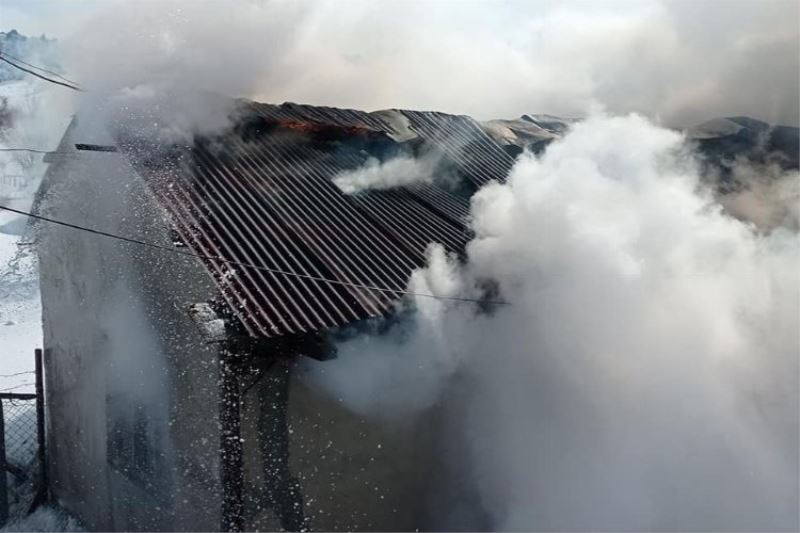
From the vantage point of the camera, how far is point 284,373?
4996 mm

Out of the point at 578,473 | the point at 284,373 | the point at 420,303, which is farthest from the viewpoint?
the point at 578,473

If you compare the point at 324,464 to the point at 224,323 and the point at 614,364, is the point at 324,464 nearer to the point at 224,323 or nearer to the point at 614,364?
the point at 224,323

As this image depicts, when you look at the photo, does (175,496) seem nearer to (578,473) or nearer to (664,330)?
(578,473)

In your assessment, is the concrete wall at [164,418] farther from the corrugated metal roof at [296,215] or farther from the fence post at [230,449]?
the corrugated metal roof at [296,215]

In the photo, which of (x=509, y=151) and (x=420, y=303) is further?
(x=509, y=151)

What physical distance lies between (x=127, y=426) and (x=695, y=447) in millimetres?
6059

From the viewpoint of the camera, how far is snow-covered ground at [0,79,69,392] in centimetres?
891

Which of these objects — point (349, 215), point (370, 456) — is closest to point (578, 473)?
point (370, 456)

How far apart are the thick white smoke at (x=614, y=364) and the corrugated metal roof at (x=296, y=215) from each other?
64 cm

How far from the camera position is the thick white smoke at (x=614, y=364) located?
18.8 feet

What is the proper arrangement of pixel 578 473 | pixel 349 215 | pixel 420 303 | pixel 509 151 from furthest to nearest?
1. pixel 509 151
2. pixel 349 215
3. pixel 578 473
4. pixel 420 303

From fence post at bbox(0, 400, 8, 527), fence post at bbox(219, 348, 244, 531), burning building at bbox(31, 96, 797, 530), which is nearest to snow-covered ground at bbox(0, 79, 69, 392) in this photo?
burning building at bbox(31, 96, 797, 530)

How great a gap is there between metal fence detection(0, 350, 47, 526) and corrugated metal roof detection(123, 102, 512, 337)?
4407mm

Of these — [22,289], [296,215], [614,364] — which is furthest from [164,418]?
[22,289]
